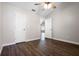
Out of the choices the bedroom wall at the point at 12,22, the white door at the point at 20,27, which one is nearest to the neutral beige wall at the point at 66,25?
the bedroom wall at the point at 12,22

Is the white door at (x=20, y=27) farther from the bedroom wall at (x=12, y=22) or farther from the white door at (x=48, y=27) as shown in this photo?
A: the white door at (x=48, y=27)

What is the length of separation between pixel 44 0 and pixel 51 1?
140mm

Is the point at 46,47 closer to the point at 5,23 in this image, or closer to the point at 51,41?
the point at 51,41

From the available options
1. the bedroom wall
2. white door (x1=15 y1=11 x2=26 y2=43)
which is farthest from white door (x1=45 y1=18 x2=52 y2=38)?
white door (x1=15 y1=11 x2=26 y2=43)

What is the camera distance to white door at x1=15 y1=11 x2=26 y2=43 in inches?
76.5

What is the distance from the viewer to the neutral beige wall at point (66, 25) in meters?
1.88

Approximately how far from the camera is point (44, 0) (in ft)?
5.35

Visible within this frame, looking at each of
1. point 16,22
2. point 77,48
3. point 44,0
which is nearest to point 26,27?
point 16,22

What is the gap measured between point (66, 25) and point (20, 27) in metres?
1.05

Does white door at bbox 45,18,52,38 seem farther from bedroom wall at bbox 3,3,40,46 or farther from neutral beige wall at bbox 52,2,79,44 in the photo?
bedroom wall at bbox 3,3,40,46

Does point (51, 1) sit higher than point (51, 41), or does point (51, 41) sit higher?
point (51, 1)

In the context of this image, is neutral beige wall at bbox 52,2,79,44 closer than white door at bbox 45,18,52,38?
Yes

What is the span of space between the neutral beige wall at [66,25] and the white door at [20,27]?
0.69 meters

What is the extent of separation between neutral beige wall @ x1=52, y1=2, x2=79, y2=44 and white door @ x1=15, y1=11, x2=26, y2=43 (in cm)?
69
